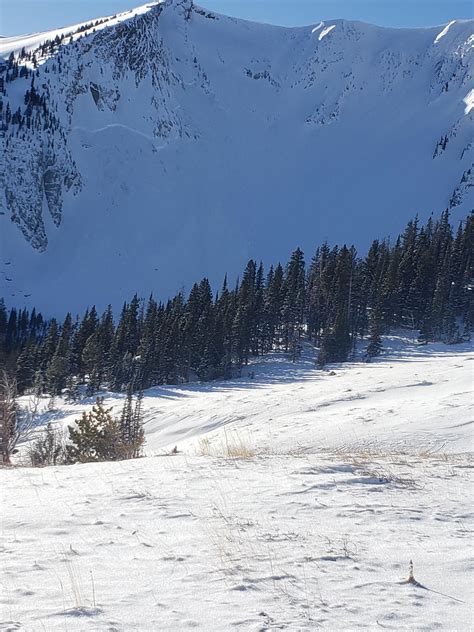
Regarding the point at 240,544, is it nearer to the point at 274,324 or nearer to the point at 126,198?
the point at 274,324

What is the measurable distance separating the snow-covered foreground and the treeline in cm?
4994

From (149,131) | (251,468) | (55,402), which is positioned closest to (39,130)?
(149,131)

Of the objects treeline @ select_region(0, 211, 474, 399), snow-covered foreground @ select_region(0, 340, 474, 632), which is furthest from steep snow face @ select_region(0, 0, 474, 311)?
snow-covered foreground @ select_region(0, 340, 474, 632)

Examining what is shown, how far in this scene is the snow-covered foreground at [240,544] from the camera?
15.4 feet

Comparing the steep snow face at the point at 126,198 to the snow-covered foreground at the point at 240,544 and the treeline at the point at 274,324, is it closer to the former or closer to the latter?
the treeline at the point at 274,324

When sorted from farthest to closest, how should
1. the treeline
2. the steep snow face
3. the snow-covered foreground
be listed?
1. the steep snow face
2. the treeline
3. the snow-covered foreground

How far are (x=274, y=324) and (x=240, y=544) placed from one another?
64.5 meters

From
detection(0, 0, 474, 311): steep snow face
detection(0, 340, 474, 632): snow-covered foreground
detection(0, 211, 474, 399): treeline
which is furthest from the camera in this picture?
detection(0, 0, 474, 311): steep snow face

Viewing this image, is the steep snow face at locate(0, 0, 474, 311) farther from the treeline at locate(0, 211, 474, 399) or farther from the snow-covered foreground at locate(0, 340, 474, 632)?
the snow-covered foreground at locate(0, 340, 474, 632)

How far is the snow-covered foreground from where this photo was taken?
471cm

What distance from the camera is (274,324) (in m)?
70.5

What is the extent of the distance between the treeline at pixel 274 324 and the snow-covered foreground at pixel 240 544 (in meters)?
49.9

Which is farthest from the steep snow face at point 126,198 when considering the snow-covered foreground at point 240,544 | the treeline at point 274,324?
the snow-covered foreground at point 240,544

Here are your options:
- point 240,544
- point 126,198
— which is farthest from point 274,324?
point 126,198
